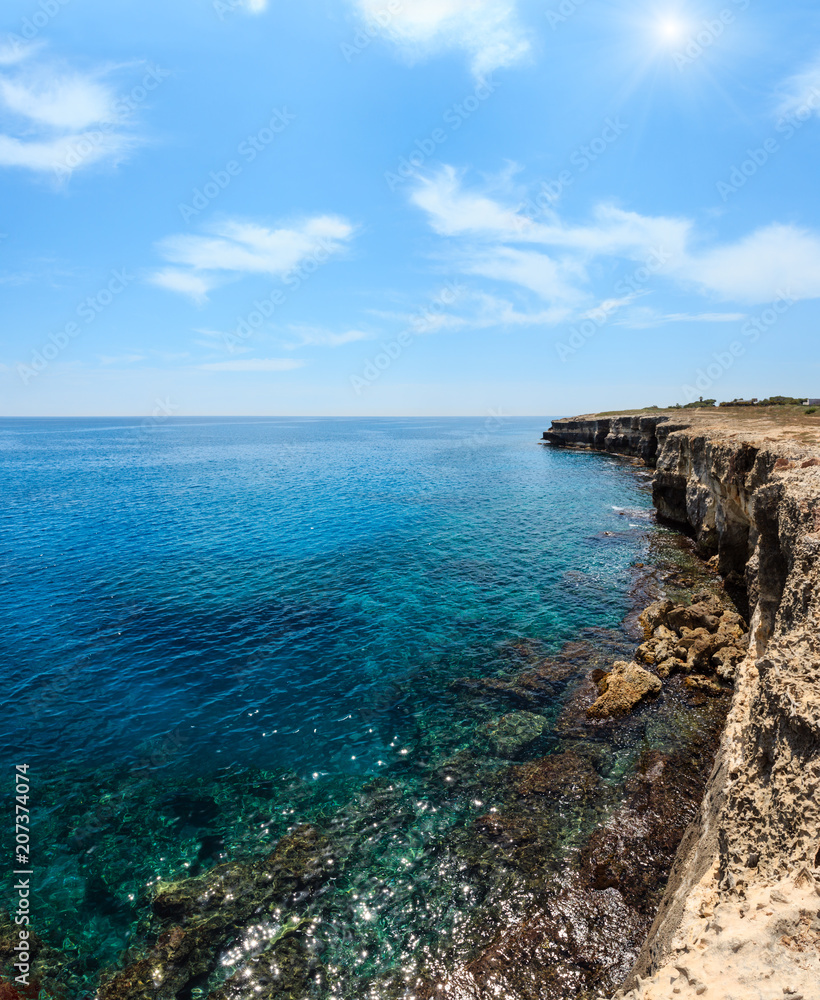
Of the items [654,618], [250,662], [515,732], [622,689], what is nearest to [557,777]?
[515,732]

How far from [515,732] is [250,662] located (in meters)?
13.1

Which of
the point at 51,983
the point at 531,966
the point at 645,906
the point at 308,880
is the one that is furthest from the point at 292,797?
the point at 645,906

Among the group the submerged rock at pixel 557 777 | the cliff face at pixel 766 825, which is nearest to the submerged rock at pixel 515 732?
the submerged rock at pixel 557 777

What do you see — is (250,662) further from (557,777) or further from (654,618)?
(654,618)

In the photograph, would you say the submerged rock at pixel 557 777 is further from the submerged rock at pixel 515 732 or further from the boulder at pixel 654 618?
the boulder at pixel 654 618

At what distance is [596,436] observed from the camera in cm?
11588

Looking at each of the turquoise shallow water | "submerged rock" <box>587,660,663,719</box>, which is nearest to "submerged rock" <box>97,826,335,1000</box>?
the turquoise shallow water

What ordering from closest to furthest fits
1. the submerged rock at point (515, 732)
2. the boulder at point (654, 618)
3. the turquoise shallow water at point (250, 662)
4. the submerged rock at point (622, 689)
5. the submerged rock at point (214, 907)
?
1. the submerged rock at point (214, 907)
2. the turquoise shallow water at point (250, 662)
3. the submerged rock at point (515, 732)
4. the submerged rock at point (622, 689)
5. the boulder at point (654, 618)

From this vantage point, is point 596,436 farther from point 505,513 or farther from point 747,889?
point 747,889

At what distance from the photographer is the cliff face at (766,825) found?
6.23m

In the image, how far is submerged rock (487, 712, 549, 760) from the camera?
16.9 m

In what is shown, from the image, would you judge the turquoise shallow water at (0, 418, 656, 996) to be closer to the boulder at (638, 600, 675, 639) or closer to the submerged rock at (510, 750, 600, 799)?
the boulder at (638, 600, 675, 639)

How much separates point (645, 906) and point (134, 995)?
12104mm

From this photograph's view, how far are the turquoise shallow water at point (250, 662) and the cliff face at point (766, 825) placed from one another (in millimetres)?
6687
